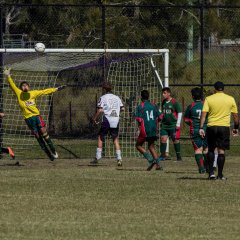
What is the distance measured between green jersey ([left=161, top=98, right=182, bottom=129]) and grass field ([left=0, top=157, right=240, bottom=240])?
110 inches

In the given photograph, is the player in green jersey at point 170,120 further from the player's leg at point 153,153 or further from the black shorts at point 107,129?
the player's leg at point 153,153

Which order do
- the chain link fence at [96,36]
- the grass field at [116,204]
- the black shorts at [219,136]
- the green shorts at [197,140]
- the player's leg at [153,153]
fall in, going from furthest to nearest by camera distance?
the chain link fence at [96,36] → the player's leg at [153,153] → the green shorts at [197,140] → the black shorts at [219,136] → the grass field at [116,204]

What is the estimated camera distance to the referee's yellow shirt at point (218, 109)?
18.8 metres

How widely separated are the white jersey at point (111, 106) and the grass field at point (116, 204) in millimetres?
1546

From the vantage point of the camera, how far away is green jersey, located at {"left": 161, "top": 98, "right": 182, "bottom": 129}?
2495 cm

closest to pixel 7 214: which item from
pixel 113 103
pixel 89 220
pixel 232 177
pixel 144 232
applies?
pixel 89 220

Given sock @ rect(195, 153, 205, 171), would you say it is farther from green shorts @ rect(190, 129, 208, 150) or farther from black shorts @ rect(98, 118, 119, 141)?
black shorts @ rect(98, 118, 119, 141)

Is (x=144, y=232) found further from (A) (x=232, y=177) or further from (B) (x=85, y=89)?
(B) (x=85, y=89)

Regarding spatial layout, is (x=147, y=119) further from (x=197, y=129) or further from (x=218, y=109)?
(x=218, y=109)

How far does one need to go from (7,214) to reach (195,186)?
4.78 metres

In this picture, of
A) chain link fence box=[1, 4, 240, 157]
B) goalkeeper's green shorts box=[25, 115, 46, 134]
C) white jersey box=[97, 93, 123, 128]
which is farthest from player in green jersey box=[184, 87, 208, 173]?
chain link fence box=[1, 4, 240, 157]

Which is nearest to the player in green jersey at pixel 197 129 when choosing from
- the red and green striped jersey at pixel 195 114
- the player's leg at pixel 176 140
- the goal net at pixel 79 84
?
the red and green striped jersey at pixel 195 114

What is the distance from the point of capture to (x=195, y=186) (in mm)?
17984

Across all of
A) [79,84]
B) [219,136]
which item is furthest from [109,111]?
[79,84]
